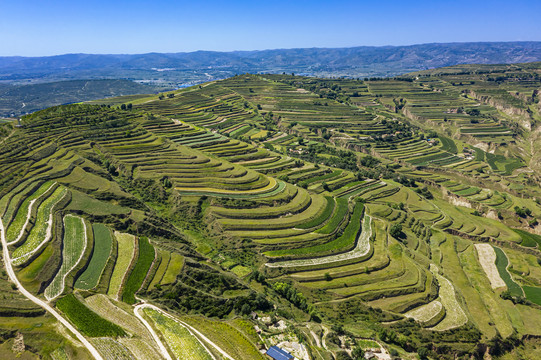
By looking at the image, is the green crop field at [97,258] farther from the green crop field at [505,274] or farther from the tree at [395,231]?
the green crop field at [505,274]

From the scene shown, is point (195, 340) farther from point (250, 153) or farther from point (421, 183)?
point (421, 183)

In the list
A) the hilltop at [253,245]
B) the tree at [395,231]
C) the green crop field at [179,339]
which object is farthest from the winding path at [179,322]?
the tree at [395,231]

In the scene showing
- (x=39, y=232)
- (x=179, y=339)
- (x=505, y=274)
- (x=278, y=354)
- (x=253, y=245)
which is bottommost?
(x=505, y=274)

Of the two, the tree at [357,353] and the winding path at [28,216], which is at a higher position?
the winding path at [28,216]

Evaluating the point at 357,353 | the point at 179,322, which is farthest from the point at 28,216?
the point at 357,353

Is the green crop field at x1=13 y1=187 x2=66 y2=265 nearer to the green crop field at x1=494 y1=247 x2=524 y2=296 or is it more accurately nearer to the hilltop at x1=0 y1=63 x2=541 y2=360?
the hilltop at x1=0 y1=63 x2=541 y2=360

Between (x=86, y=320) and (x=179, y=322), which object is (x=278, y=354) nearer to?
(x=179, y=322)
